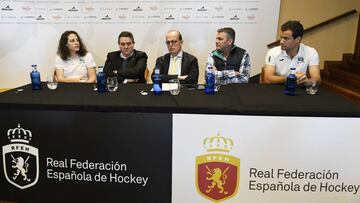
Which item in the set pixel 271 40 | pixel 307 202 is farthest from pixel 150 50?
pixel 307 202

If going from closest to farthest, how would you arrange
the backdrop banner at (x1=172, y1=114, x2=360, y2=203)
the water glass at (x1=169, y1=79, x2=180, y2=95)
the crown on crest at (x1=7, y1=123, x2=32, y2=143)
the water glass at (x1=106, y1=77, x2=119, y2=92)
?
the backdrop banner at (x1=172, y1=114, x2=360, y2=203) < the crown on crest at (x1=7, y1=123, x2=32, y2=143) < the water glass at (x1=169, y1=79, x2=180, y2=95) < the water glass at (x1=106, y1=77, x2=119, y2=92)

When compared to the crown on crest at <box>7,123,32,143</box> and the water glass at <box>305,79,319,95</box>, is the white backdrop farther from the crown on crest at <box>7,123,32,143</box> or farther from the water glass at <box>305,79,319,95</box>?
the crown on crest at <box>7,123,32,143</box>

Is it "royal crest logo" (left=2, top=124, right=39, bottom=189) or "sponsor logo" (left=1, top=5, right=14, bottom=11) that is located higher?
"sponsor logo" (left=1, top=5, right=14, bottom=11)

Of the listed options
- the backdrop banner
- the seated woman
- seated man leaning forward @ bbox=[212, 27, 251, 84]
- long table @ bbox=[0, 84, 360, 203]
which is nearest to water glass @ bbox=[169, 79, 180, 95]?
long table @ bbox=[0, 84, 360, 203]

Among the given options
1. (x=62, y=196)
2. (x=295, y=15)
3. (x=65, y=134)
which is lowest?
(x=62, y=196)

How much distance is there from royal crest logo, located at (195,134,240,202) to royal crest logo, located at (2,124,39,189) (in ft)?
2.96

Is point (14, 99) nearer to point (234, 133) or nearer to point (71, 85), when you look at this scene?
point (71, 85)

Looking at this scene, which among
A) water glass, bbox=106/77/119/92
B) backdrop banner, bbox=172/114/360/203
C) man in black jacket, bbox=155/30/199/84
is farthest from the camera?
man in black jacket, bbox=155/30/199/84

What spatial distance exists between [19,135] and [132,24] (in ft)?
7.57

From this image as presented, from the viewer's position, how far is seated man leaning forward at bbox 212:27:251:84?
8.29 feet

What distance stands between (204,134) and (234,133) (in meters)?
0.15

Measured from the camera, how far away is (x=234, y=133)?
60.9 inches

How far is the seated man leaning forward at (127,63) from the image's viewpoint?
278 centimetres

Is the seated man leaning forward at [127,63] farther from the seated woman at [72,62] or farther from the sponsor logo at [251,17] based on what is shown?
the sponsor logo at [251,17]
